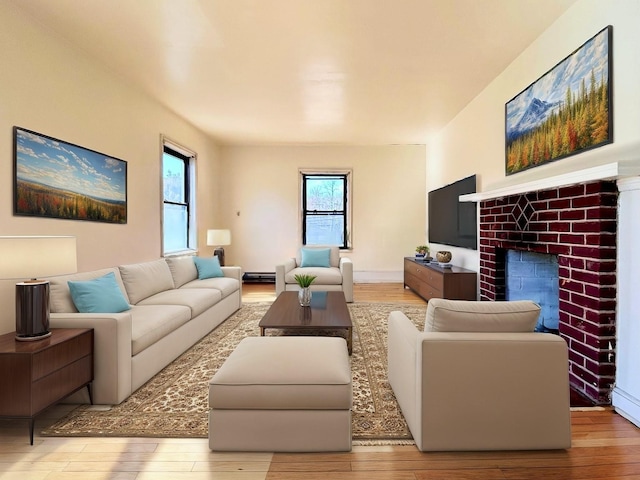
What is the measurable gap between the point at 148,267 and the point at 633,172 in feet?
14.2

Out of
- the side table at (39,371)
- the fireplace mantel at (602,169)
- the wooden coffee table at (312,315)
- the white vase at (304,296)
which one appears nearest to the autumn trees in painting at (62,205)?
the side table at (39,371)

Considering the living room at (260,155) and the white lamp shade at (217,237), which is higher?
the living room at (260,155)

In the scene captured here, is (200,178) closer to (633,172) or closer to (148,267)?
(148,267)

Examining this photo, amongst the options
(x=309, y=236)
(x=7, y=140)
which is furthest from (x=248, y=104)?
(x=309, y=236)

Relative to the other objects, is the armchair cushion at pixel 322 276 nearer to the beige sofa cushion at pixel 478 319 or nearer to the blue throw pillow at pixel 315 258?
the blue throw pillow at pixel 315 258

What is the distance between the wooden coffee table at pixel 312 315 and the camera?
3.25 meters

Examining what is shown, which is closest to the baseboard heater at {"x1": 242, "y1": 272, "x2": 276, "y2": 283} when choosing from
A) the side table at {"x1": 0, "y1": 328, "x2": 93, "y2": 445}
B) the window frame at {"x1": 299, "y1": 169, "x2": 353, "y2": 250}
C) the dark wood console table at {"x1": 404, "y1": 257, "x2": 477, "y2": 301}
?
the window frame at {"x1": 299, "y1": 169, "x2": 353, "y2": 250}

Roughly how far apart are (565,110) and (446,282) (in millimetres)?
2487

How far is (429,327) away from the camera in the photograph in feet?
6.50

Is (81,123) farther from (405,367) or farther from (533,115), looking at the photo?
(533,115)

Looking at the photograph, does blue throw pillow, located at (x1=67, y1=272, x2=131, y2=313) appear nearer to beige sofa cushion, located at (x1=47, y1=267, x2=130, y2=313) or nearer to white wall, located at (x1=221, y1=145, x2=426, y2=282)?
beige sofa cushion, located at (x1=47, y1=267, x2=130, y2=313)

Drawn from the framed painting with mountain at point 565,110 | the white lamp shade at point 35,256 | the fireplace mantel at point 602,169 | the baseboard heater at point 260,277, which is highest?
the framed painting with mountain at point 565,110

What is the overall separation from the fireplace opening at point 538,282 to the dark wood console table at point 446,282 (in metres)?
0.70

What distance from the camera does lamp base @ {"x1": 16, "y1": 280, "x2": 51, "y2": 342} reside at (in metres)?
2.22
